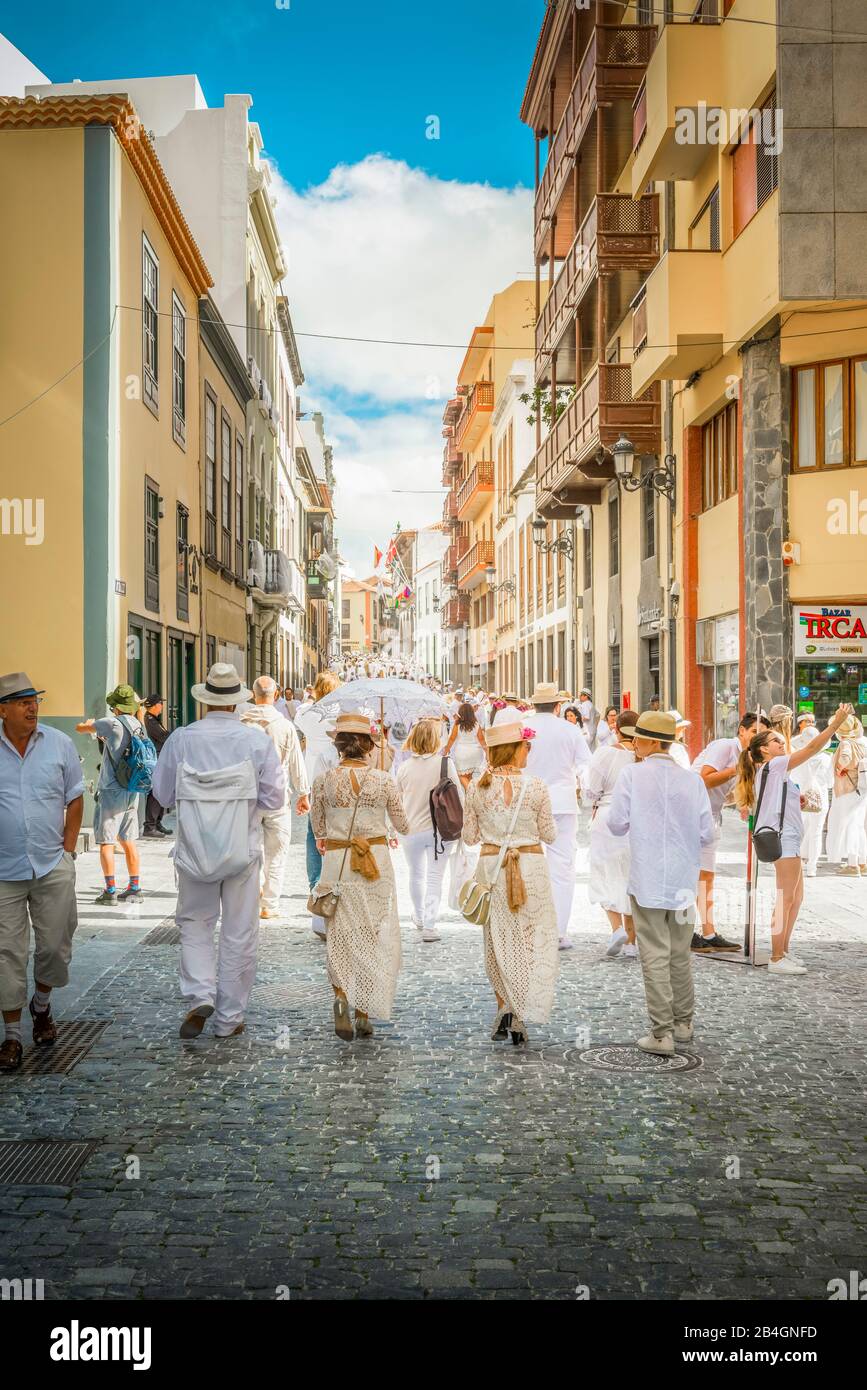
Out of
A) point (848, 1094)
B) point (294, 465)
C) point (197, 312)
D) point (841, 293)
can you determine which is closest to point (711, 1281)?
point (848, 1094)

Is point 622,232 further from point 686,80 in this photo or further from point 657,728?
point 657,728

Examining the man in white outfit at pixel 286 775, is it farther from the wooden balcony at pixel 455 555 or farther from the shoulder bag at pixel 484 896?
the wooden balcony at pixel 455 555

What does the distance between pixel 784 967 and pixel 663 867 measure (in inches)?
97.9

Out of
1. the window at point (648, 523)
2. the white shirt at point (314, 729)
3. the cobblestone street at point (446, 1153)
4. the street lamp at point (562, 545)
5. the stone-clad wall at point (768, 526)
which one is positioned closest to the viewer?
the cobblestone street at point (446, 1153)

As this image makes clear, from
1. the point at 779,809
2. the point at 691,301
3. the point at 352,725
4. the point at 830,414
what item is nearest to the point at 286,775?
the point at 352,725

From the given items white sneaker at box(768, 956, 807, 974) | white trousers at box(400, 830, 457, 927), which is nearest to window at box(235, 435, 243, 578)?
white trousers at box(400, 830, 457, 927)

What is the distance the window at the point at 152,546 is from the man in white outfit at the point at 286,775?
23.2 ft

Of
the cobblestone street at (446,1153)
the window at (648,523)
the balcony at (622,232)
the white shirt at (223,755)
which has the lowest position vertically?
the cobblestone street at (446,1153)

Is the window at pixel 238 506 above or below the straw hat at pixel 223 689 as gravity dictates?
above

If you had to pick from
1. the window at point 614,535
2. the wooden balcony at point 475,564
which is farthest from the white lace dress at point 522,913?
the wooden balcony at point 475,564

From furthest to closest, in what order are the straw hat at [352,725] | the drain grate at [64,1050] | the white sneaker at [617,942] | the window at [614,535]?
the window at [614,535]
the white sneaker at [617,942]
the straw hat at [352,725]
the drain grate at [64,1050]

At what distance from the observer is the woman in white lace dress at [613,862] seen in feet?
30.2

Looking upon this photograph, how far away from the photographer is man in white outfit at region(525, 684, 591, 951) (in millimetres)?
9062

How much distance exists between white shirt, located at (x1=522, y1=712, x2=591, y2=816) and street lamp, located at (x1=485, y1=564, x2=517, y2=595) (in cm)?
3629
